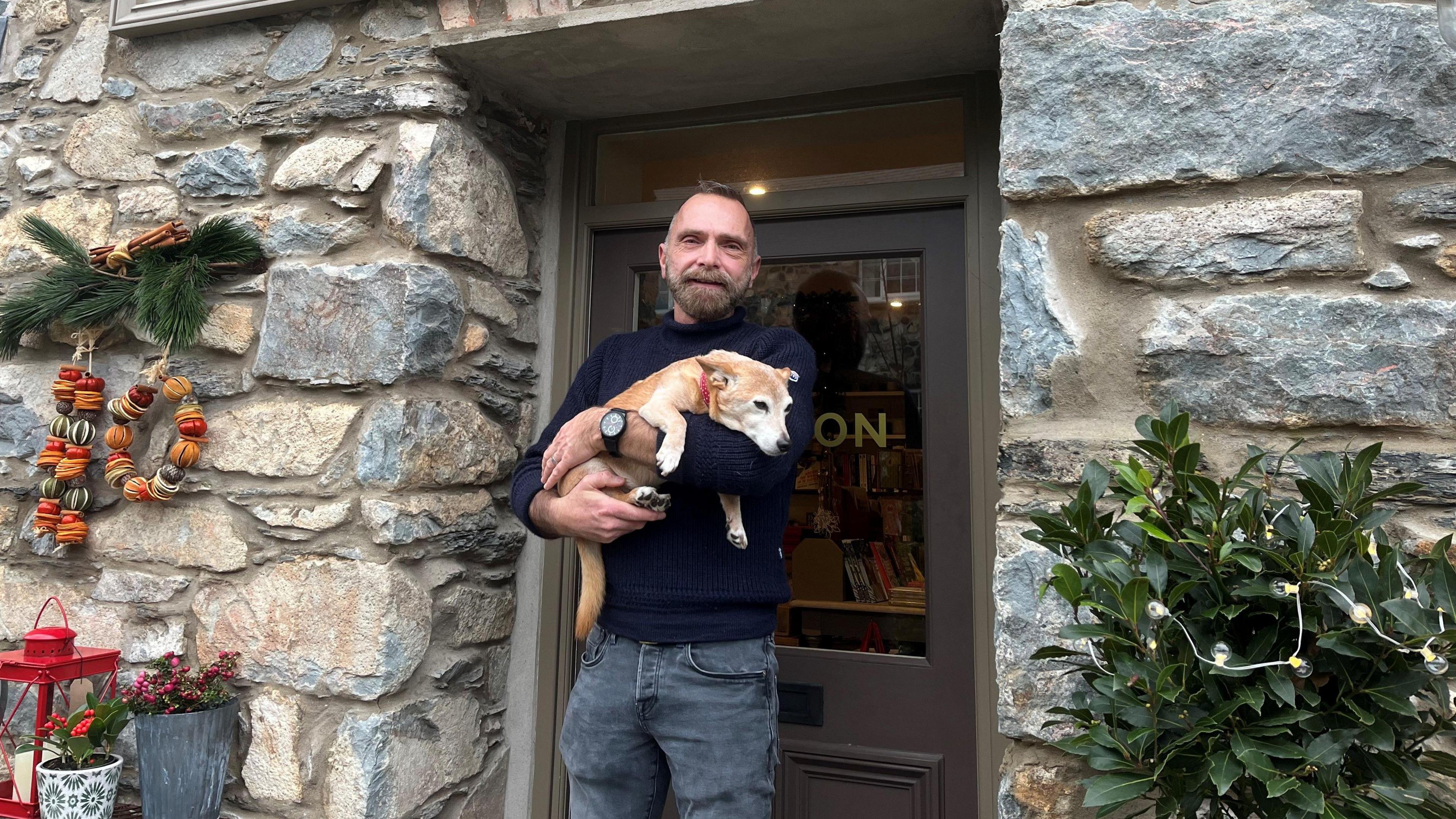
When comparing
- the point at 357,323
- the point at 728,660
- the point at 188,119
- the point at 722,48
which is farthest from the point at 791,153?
the point at 188,119

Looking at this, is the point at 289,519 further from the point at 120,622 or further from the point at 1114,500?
the point at 1114,500

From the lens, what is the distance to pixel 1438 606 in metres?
1.04

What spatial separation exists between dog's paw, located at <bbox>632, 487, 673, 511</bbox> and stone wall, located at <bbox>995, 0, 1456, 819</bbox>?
70cm

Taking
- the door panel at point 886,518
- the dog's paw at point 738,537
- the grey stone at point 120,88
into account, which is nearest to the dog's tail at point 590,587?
the dog's paw at point 738,537

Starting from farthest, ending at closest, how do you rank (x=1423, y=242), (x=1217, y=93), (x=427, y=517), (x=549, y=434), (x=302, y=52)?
1. (x=302, y=52)
2. (x=427, y=517)
3. (x=549, y=434)
4. (x=1217, y=93)
5. (x=1423, y=242)

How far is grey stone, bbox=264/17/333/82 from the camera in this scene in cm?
242

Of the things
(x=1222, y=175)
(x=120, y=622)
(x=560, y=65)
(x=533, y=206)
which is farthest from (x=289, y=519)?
(x=1222, y=175)

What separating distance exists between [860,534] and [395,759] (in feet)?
4.73

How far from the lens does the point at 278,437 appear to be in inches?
87.5

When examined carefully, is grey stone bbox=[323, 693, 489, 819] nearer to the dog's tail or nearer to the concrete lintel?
the dog's tail

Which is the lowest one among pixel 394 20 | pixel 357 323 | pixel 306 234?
pixel 357 323

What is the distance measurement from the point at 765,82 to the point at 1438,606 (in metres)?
2.10

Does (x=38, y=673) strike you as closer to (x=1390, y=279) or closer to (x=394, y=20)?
(x=394, y=20)

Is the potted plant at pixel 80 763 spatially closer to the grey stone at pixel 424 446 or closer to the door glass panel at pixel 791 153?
the grey stone at pixel 424 446
